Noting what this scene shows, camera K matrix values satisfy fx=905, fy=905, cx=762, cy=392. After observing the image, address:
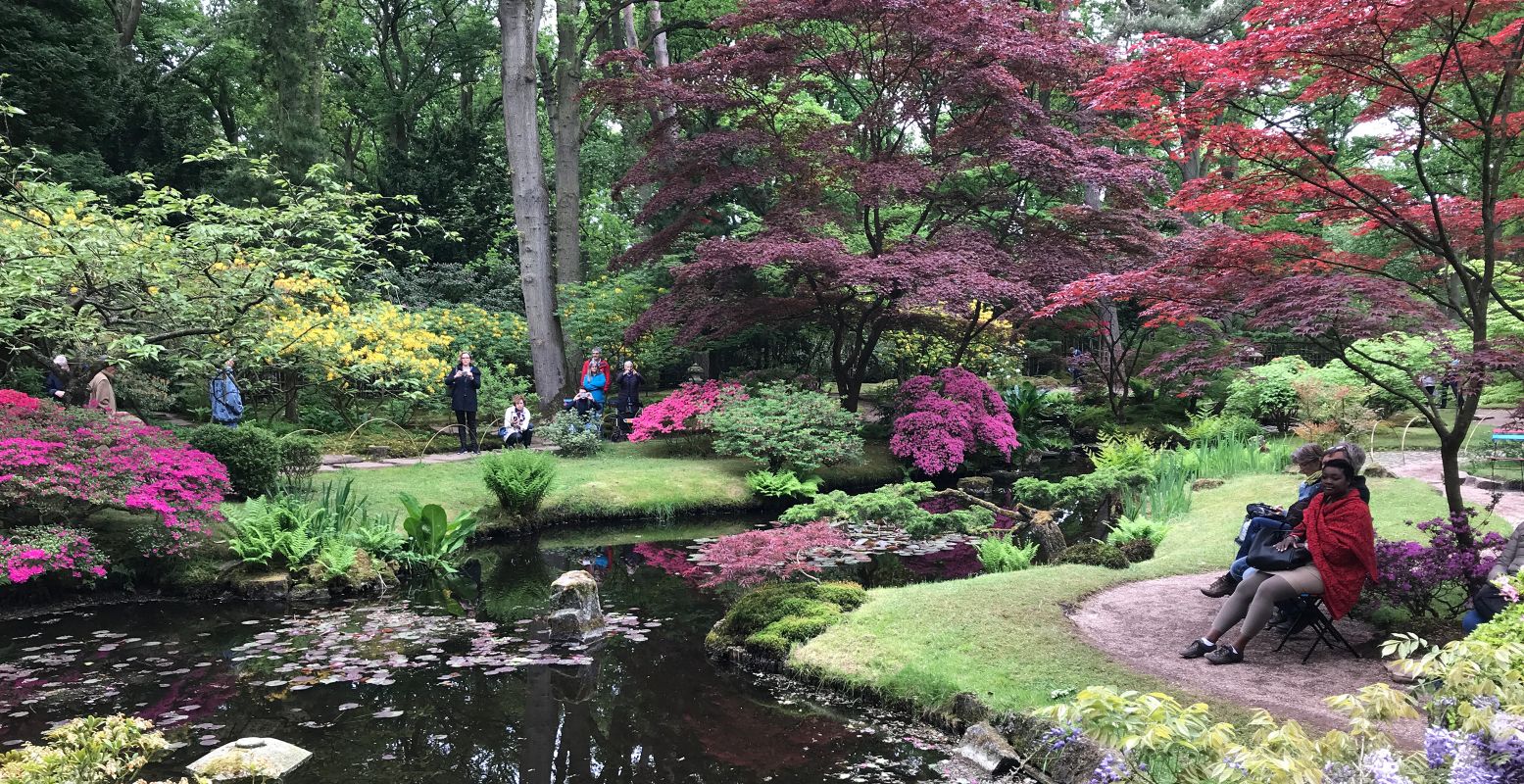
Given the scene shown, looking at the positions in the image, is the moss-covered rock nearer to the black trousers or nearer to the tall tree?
the tall tree

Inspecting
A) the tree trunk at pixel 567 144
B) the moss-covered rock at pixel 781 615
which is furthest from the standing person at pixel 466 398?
the moss-covered rock at pixel 781 615

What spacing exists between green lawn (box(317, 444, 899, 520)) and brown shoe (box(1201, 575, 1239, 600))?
23.8 feet

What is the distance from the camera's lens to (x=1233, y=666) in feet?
17.0

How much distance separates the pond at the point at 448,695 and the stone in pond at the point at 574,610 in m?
0.19

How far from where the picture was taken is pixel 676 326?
57.1 feet

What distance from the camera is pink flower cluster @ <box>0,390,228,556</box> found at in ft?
24.2

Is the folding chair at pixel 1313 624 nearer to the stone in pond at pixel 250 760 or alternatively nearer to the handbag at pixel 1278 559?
the handbag at pixel 1278 559

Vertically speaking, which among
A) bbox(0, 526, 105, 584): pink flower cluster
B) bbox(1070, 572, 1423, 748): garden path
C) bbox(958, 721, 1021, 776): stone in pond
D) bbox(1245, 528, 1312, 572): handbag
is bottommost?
bbox(958, 721, 1021, 776): stone in pond

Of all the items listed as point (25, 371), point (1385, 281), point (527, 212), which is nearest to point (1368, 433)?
point (1385, 281)

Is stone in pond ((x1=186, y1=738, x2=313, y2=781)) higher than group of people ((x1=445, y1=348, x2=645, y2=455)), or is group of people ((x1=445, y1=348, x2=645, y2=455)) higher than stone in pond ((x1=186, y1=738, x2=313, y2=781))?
group of people ((x1=445, y1=348, x2=645, y2=455))

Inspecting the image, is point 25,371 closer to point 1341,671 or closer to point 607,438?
point 607,438

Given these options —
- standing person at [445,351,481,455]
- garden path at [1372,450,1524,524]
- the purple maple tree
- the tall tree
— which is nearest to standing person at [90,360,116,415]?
standing person at [445,351,481,455]

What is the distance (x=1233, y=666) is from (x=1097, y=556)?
290 cm

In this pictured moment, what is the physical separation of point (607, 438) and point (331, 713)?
36.9 feet
